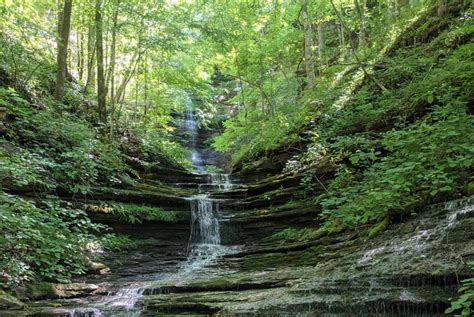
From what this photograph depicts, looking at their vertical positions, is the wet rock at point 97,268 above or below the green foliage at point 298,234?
below

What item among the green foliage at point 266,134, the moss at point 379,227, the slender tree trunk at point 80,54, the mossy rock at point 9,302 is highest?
the slender tree trunk at point 80,54

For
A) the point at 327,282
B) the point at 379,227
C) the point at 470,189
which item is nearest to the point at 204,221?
the point at 379,227

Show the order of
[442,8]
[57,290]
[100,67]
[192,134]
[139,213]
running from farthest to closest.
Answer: [192,134], [100,67], [442,8], [139,213], [57,290]

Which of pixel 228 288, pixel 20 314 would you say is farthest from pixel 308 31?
pixel 20 314

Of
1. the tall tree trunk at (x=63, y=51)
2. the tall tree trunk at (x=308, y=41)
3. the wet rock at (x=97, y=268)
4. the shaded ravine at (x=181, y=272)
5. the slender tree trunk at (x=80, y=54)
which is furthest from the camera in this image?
the slender tree trunk at (x=80, y=54)

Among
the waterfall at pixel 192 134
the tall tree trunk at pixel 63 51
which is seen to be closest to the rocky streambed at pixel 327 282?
the tall tree trunk at pixel 63 51

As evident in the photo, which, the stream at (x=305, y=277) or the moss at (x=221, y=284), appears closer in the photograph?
the stream at (x=305, y=277)

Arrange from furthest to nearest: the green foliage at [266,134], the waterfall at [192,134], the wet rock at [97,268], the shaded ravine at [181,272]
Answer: the waterfall at [192,134] → the green foliage at [266,134] → the wet rock at [97,268] → the shaded ravine at [181,272]

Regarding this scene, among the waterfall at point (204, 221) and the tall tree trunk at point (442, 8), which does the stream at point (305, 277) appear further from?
the tall tree trunk at point (442, 8)

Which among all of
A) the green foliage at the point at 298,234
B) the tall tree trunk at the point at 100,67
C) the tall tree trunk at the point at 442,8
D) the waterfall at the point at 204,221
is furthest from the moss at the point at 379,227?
the tall tree trunk at the point at 100,67

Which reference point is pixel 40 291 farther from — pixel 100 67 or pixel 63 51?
pixel 100 67

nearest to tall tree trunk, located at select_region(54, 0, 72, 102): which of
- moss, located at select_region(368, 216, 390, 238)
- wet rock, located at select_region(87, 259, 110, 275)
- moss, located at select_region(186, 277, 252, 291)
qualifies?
wet rock, located at select_region(87, 259, 110, 275)

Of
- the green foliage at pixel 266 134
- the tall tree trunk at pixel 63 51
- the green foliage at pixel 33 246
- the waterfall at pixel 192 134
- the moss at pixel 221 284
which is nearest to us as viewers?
the green foliage at pixel 33 246

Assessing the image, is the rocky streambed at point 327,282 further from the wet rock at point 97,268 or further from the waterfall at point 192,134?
the waterfall at point 192,134
